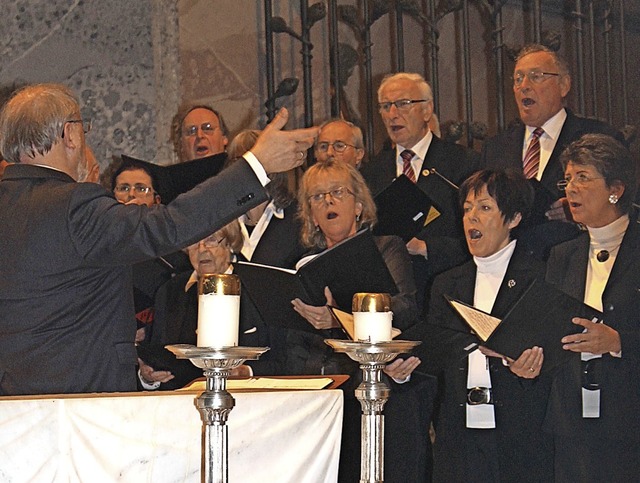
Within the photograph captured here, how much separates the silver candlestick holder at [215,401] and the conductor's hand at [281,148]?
0.69 meters

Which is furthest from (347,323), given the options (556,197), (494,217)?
(556,197)

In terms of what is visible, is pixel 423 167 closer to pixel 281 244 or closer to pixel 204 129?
pixel 281 244

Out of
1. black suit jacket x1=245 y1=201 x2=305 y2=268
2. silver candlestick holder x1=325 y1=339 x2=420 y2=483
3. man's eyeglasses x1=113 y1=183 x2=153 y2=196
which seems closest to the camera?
silver candlestick holder x1=325 y1=339 x2=420 y2=483

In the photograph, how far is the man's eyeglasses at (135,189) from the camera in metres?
4.49

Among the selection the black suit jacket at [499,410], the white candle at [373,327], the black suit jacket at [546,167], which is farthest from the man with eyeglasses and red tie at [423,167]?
the white candle at [373,327]

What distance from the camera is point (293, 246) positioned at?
4.28m

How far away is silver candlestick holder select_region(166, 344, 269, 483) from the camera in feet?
6.36

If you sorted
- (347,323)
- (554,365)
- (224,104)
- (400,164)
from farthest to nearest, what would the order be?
1. (224,104)
2. (400,164)
3. (554,365)
4. (347,323)

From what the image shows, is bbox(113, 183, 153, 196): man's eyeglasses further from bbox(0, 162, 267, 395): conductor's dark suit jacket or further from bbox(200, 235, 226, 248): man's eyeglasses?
bbox(0, 162, 267, 395): conductor's dark suit jacket

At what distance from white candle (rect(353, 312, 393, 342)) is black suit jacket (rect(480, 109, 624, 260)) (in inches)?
70.9

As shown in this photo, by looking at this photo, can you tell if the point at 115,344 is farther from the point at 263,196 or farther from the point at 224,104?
the point at 224,104

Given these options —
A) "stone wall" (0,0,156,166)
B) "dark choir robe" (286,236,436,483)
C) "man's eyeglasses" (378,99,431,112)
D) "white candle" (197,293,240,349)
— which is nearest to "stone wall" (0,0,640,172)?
"stone wall" (0,0,156,166)

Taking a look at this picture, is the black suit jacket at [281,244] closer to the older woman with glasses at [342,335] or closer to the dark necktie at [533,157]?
the older woman with glasses at [342,335]

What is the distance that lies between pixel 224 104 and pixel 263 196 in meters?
3.09
